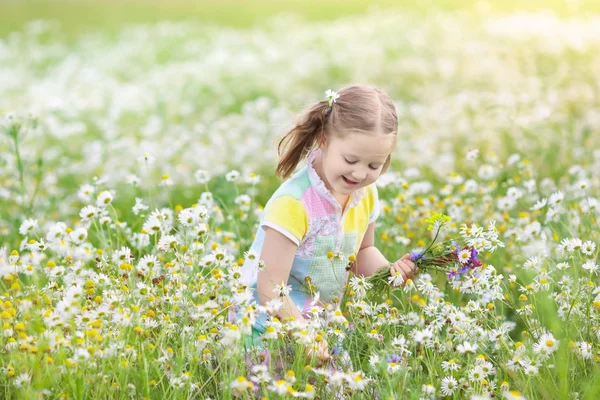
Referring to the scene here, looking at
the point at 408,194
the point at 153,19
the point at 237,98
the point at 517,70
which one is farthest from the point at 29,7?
the point at 408,194

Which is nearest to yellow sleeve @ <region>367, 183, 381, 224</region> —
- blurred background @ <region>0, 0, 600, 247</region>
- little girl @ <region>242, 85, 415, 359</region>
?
little girl @ <region>242, 85, 415, 359</region>

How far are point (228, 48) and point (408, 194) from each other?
9241mm

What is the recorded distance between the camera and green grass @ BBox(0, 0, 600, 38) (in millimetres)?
17281

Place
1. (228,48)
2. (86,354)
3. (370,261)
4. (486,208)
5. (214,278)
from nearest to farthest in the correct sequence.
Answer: (86,354) < (214,278) < (370,261) < (486,208) < (228,48)

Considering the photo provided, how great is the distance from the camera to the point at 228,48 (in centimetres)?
1312

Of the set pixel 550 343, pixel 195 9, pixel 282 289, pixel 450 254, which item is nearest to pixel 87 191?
pixel 282 289

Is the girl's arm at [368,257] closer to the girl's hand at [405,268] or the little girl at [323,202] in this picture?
the little girl at [323,202]

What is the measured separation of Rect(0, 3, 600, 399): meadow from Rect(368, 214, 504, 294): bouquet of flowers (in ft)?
0.10

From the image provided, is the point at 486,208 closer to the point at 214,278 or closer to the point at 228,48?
the point at 214,278

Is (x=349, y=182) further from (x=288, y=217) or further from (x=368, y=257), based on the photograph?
(x=368, y=257)

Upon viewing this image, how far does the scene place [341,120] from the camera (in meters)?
3.09

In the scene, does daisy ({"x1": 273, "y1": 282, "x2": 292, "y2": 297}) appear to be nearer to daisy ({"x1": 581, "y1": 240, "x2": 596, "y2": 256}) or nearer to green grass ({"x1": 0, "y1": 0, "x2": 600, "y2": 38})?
daisy ({"x1": 581, "y1": 240, "x2": 596, "y2": 256})

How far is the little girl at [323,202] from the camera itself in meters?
3.04

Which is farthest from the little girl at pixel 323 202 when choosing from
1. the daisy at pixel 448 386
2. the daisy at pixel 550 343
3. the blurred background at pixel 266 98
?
the daisy at pixel 550 343
